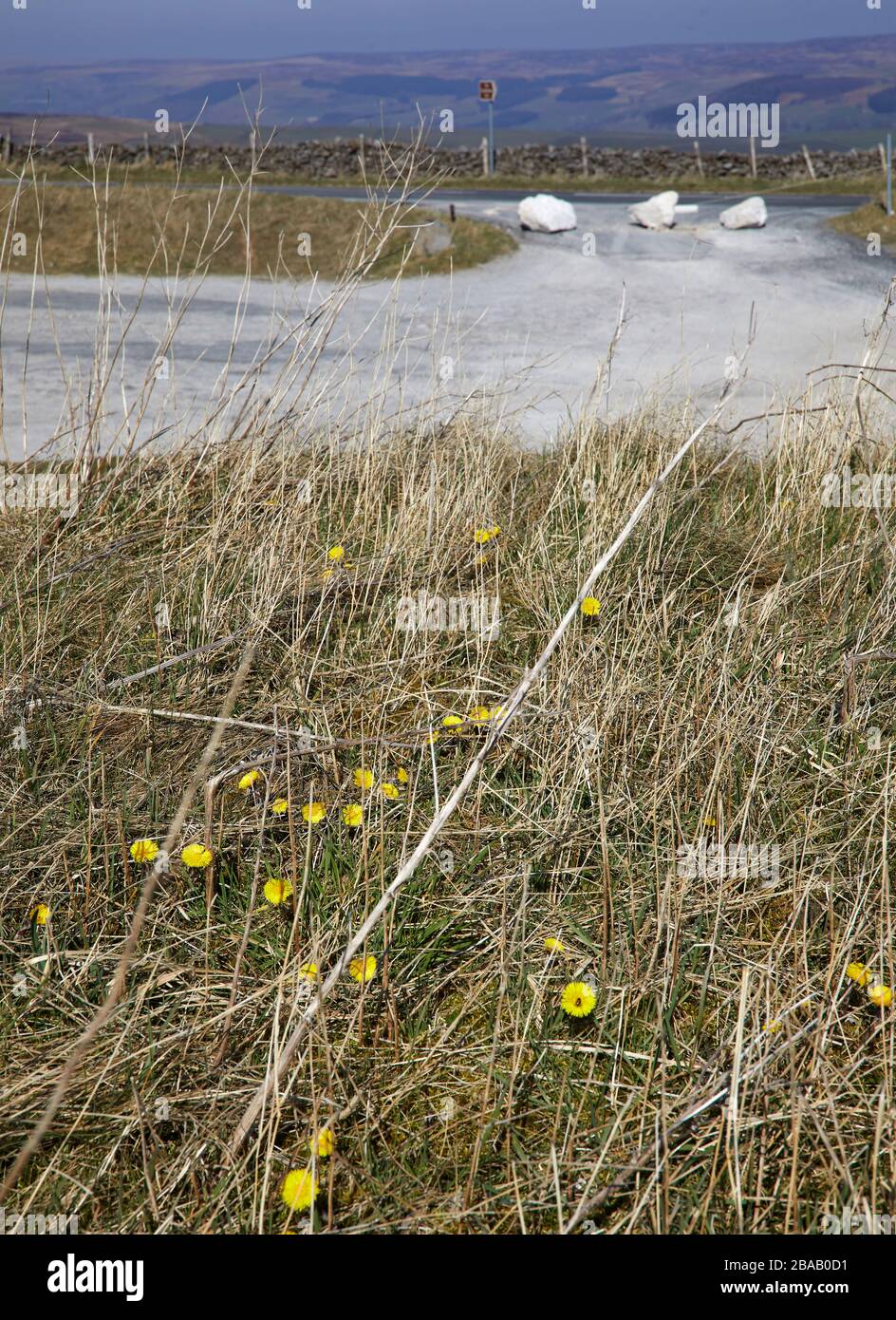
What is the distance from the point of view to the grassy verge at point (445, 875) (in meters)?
1.49

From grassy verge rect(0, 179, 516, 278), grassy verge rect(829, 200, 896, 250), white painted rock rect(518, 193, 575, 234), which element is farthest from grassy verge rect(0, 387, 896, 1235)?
grassy verge rect(829, 200, 896, 250)

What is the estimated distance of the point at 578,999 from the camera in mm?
1701

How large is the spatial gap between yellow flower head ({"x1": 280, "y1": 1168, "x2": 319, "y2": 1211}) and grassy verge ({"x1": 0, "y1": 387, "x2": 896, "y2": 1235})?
0.04 m

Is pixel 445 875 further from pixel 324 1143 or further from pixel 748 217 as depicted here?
pixel 748 217

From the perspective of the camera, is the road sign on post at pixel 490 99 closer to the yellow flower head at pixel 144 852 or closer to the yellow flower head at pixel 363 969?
the yellow flower head at pixel 144 852

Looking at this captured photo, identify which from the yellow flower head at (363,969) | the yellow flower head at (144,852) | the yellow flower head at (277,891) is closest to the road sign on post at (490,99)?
the yellow flower head at (144,852)

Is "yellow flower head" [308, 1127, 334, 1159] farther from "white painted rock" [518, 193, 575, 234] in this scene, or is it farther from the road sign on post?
the road sign on post

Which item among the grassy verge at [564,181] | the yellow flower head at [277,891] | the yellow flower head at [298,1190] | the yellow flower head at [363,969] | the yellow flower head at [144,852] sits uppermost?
the grassy verge at [564,181]

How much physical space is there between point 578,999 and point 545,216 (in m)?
14.3

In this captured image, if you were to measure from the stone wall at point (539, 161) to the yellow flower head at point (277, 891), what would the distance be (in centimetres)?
2155

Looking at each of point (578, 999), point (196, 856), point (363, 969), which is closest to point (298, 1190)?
point (363, 969)

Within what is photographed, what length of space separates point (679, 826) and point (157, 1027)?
1.02 metres

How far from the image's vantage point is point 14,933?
1.88 m
